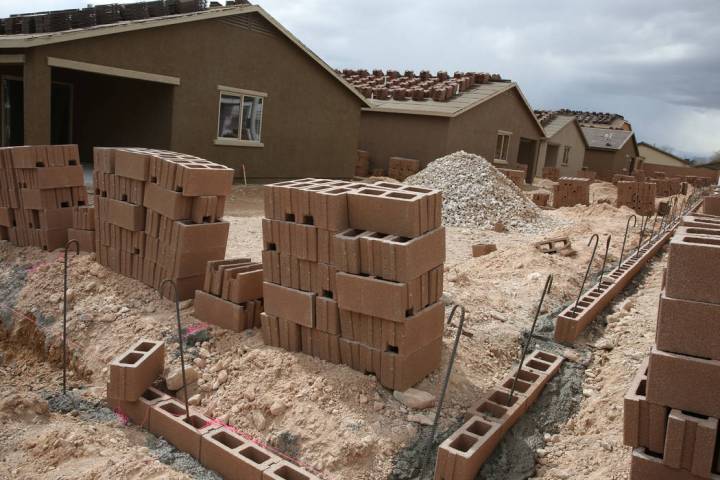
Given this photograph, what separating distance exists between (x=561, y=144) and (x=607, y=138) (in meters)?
7.94

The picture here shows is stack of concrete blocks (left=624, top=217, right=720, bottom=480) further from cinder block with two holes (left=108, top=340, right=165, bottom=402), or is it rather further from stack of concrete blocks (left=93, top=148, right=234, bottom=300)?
stack of concrete blocks (left=93, top=148, right=234, bottom=300)

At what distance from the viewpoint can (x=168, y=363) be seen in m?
5.68

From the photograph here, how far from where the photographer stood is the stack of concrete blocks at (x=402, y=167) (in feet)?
71.2

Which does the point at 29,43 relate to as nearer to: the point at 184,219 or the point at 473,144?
the point at 184,219

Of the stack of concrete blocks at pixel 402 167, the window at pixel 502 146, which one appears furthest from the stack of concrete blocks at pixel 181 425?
the window at pixel 502 146

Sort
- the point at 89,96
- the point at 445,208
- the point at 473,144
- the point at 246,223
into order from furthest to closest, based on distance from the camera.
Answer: the point at 473,144, the point at 89,96, the point at 445,208, the point at 246,223

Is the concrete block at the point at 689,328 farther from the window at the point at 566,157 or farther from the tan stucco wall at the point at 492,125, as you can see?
the window at the point at 566,157

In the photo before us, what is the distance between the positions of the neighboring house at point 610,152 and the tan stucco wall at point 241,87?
23496mm

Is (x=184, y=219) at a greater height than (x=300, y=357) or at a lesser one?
greater

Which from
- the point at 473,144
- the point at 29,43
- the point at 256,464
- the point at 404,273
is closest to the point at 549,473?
the point at 404,273

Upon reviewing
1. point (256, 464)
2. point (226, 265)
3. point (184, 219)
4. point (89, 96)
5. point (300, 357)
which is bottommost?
point (256, 464)

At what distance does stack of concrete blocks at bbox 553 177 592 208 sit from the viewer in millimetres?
19125

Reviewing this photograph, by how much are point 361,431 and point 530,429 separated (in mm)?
1502

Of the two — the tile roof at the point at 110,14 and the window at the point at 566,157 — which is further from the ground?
the tile roof at the point at 110,14
